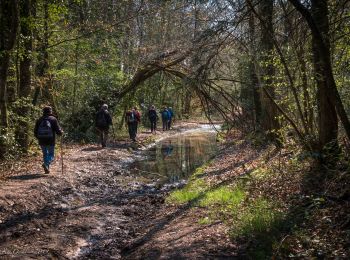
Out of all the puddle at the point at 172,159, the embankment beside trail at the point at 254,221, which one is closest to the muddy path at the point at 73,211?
the embankment beside trail at the point at 254,221

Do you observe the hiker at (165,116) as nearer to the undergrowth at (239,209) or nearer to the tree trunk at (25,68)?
the tree trunk at (25,68)

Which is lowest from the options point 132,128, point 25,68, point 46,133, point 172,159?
point 172,159

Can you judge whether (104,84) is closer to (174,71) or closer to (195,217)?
(174,71)

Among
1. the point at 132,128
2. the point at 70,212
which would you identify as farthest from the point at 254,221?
the point at 132,128

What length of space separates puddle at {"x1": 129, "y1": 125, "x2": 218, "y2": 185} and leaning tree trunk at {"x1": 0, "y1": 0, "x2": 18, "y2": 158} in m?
5.26

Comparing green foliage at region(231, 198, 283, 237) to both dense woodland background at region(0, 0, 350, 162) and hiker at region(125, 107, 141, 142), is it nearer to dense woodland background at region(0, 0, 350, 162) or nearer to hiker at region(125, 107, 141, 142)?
dense woodland background at region(0, 0, 350, 162)

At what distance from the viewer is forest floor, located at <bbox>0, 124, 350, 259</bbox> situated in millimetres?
6955

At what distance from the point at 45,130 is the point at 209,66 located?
5121 mm

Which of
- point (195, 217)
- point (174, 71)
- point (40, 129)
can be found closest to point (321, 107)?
point (195, 217)

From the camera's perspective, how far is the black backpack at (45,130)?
12.9m

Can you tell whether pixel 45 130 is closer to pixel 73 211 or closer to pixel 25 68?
pixel 73 211

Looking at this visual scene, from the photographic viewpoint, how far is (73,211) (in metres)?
10.7

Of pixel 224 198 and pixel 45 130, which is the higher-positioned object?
pixel 45 130

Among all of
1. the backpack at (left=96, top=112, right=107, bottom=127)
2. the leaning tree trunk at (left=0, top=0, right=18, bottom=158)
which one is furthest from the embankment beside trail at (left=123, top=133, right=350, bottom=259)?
the backpack at (left=96, top=112, right=107, bottom=127)
